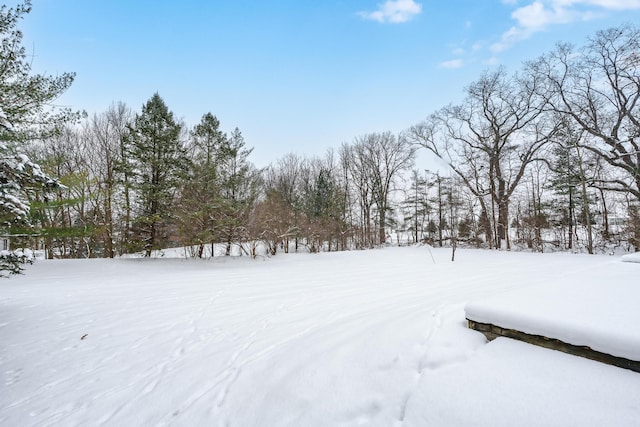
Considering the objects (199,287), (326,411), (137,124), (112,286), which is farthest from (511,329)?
(137,124)

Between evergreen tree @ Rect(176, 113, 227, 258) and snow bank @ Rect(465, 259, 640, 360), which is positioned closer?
snow bank @ Rect(465, 259, 640, 360)

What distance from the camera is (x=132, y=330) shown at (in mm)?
3785

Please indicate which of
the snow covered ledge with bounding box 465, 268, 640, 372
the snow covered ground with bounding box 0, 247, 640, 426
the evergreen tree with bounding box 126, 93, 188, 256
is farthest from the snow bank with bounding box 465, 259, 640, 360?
the evergreen tree with bounding box 126, 93, 188, 256

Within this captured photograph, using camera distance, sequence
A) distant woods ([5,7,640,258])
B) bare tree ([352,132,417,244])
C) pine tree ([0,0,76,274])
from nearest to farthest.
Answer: pine tree ([0,0,76,274]) → distant woods ([5,7,640,258]) → bare tree ([352,132,417,244])

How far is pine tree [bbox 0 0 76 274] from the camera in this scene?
11.7 ft

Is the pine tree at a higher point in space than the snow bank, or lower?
higher

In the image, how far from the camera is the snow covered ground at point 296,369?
1.50m

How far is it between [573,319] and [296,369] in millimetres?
2212

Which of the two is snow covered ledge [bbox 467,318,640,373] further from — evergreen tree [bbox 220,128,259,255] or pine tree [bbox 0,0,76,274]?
evergreen tree [bbox 220,128,259,255]

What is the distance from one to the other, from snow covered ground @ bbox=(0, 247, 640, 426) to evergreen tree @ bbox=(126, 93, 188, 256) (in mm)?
7951

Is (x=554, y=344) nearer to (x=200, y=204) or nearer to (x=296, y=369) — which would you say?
(x=296, y=369)

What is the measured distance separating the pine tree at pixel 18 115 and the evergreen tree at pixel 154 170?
6.92 metres

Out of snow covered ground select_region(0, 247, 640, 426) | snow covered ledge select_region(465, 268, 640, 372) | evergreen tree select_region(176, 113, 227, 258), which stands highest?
evergreen tree select_region(176, 113, 227, 258)

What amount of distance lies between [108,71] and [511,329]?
13.3 m
